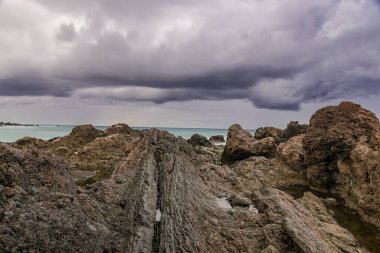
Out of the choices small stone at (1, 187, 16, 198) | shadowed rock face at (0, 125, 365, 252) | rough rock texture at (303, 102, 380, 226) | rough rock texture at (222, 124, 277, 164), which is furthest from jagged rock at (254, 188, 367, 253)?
rough rock texture at (222, 124, 277, 164)

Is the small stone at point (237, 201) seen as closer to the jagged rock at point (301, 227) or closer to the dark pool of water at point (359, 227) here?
the jagged rock at point (301, 227)

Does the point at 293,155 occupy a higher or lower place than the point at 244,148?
lower

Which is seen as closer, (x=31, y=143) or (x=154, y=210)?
(x=154, y=210)

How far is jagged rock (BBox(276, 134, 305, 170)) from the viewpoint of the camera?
59000mm

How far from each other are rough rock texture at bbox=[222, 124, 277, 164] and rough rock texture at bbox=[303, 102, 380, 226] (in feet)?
Result: 43.1

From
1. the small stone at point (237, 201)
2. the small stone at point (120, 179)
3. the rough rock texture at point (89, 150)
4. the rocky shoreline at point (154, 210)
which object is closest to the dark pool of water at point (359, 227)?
the rocky shoreline at point (154, 210)

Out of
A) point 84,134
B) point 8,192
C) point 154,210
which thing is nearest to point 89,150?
point 84,134

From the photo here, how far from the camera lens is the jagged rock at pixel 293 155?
59000 millimetres

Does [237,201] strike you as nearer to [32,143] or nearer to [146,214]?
[146,214]

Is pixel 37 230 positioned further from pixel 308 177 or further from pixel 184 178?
pixel 308 177

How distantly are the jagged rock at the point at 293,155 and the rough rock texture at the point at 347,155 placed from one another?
10.9 feet

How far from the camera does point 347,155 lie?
49.4 meters

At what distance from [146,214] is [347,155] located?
37130mm

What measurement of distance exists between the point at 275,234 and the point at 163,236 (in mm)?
5216
